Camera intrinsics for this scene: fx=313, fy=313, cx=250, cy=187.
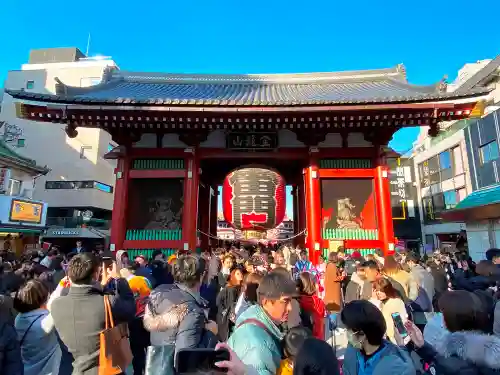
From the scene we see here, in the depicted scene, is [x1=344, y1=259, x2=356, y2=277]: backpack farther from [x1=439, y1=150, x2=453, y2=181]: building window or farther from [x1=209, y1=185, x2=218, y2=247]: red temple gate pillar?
[x1=439, y1=150, x2=453, y2=181]: building window

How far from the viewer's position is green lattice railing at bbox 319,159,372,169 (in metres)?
10.6

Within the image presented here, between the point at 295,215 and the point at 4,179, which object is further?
the point at 4,179

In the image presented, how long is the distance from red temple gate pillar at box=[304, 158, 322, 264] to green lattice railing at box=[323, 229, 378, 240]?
0.38 meters

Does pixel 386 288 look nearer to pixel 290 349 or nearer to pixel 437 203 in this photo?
pixel 290 349

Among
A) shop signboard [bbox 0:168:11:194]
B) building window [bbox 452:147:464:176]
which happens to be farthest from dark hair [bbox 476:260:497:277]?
building window [bbox 452:147:464:176]

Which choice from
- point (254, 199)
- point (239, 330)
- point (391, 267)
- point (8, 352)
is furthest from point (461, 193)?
point (8, 352)

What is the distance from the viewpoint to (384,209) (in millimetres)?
10039

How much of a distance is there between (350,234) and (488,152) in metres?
15.0

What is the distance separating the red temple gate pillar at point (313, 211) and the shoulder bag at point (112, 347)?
25.7 ft

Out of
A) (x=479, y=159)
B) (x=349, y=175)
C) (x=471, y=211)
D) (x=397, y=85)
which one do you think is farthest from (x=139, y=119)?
(x=479, y=159)

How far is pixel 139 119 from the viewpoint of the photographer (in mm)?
9305

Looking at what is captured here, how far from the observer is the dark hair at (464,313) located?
191 cm

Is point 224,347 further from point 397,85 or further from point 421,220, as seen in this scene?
point 421,220

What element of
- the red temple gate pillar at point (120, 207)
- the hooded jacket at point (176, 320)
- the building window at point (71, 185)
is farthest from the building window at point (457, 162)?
the building window at point (71, 185)
